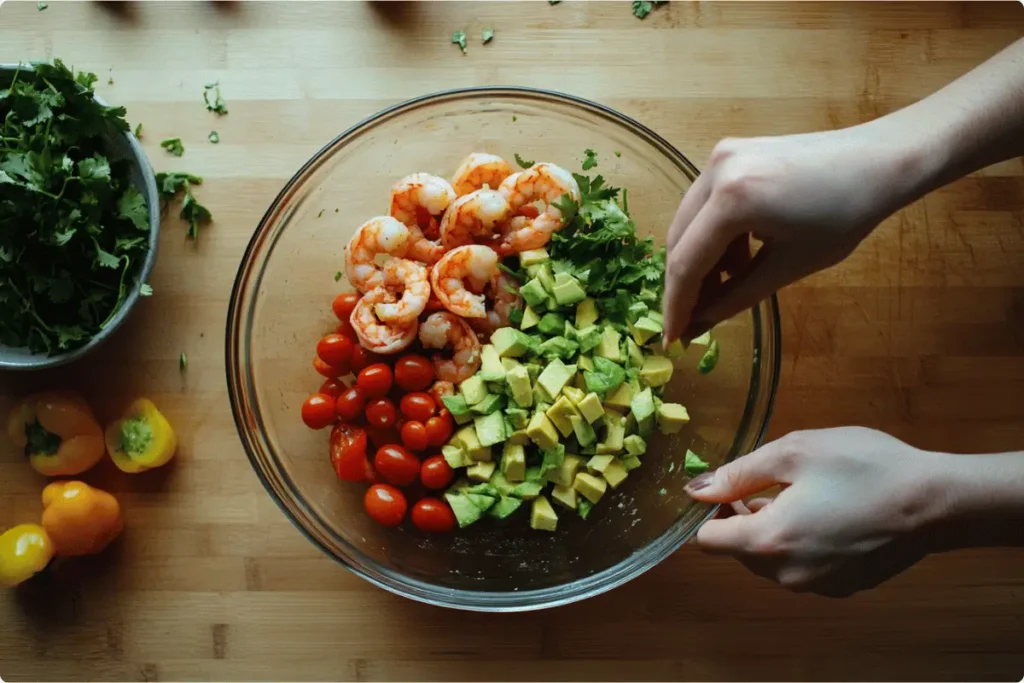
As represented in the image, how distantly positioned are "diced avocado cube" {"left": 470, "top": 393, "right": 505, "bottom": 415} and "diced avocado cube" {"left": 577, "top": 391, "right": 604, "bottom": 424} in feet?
0.63

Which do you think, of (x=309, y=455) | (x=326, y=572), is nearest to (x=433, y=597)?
(x=326, y=572)

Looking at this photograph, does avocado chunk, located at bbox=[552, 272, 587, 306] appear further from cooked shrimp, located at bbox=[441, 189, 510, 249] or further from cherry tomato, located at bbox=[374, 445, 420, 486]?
cherry tomato, located at bbox=[374, 445, 420, 486]

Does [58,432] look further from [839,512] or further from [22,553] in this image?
[839,512]

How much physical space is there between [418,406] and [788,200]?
92 cm

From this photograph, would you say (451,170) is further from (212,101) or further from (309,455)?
(309,455)

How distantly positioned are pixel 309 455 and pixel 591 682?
931 millimetres

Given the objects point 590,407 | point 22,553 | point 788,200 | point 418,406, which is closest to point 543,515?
point 590,407

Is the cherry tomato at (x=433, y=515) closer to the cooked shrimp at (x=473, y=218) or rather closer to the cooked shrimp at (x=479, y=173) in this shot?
the cooked shrimp at (x=473, y=218)

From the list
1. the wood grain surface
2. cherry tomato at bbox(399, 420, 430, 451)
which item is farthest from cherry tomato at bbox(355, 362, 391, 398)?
the wood grain surface

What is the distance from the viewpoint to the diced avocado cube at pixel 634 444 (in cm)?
180

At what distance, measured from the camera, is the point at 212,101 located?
2033mm

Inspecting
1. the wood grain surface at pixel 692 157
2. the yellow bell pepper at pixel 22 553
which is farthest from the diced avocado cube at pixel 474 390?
the yellow bell pepper at pixel 22 553

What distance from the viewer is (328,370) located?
74.7 inches

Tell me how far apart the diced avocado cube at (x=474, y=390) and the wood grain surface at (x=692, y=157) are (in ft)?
1.95
